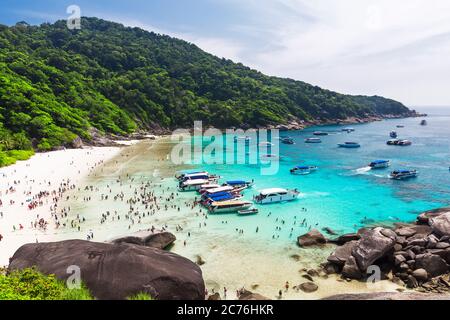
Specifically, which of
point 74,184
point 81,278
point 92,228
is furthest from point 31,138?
point 81,278

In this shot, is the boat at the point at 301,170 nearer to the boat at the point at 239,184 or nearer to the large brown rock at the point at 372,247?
the boat at the point at 239,184

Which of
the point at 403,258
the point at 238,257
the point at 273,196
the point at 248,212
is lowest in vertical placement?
the point at 238,257

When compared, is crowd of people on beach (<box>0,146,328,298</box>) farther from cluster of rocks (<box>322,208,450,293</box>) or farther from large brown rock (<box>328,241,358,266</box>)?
cluster of rocks (<box>322,208,450,293</box>)

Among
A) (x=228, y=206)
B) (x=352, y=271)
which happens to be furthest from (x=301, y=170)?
(x=352, y=271)

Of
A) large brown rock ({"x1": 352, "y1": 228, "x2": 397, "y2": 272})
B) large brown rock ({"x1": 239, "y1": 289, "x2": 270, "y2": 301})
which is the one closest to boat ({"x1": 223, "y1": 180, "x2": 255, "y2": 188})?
large brown rock ({"x1": 352, "y1": 228, "x2": 397, "y2": 272})

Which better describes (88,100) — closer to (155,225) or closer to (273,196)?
(273,196)
